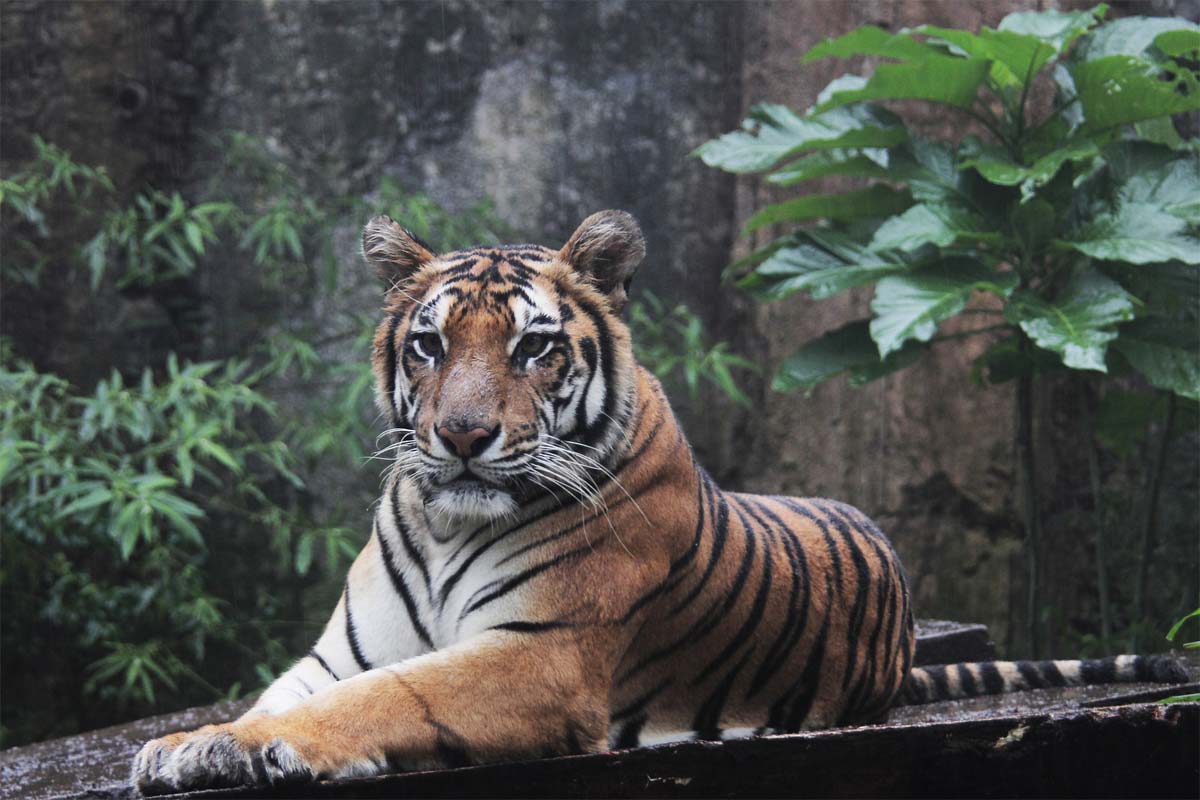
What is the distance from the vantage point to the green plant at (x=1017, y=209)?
3857mm

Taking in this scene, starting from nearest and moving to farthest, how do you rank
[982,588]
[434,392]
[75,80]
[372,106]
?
[434,392], [982,588], [75,80], [372,106]

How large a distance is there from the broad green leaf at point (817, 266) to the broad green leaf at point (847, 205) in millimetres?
130

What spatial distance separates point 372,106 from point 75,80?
138cm

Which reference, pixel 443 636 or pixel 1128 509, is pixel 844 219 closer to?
pixel 1128 509

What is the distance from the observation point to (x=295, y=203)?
569cm

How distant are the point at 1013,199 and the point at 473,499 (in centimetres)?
280

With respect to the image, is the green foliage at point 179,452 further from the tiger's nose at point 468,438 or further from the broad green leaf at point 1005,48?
the tiger's nose at point 468,438

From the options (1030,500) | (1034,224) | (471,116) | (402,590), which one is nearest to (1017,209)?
(1034,224)

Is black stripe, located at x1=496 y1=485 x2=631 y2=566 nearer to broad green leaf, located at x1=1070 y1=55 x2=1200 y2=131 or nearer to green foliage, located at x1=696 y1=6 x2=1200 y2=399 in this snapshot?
Answer: green foliage, located at x1=696 y1=6 x2=1200 y2=399

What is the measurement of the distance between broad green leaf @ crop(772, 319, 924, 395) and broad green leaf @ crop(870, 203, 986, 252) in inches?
16.1

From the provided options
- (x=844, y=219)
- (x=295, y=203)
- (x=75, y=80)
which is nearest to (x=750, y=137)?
(x=844, y=219)

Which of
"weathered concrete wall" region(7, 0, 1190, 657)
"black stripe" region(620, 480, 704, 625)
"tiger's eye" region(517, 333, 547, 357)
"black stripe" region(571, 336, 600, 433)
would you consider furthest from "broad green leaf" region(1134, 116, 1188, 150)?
"tiger's eye" region(517, 333, 547, 357)

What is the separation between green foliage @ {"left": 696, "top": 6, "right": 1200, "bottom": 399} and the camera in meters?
3.85

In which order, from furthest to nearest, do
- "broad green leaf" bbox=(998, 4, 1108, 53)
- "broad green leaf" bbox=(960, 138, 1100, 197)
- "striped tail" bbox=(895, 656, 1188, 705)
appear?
"broad green leaf" bbox=(998, 4, 1108, 53) < "broad green leaf" bbox=(960, 138, 1100, 197) < "striped tail" bbox=(895, 656, 1188, 705)
